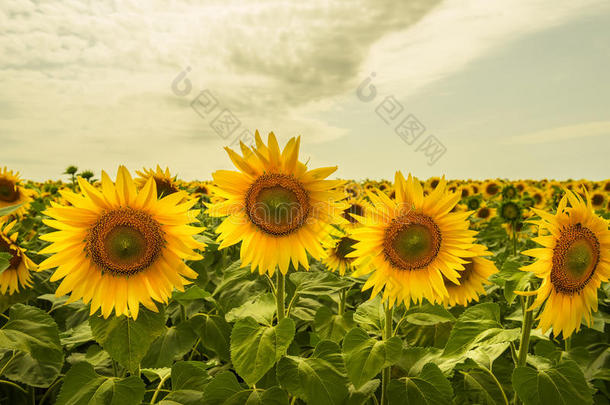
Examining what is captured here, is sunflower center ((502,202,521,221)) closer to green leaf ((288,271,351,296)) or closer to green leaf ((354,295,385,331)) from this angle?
A: green leaf ((354,295,385,331))

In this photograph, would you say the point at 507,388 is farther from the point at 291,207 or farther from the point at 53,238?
the point at 53,238

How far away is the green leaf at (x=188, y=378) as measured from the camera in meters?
2.34

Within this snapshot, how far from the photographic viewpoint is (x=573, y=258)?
222 centimetres

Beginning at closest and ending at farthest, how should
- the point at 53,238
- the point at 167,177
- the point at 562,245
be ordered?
the point at 53,238 < the point at 562,245 < the point at 167,177

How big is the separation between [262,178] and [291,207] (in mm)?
212

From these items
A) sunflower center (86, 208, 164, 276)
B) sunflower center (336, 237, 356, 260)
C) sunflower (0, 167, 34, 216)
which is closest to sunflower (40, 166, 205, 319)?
sunflower center (86, 208, 164, 276)

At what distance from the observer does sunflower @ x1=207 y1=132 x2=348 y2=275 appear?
2174 mm

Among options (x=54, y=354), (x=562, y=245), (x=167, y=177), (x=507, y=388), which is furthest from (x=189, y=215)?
(x=507, y=388)

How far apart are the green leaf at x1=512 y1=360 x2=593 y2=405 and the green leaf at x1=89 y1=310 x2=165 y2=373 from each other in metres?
1.71

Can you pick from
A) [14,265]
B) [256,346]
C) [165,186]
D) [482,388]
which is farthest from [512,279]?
[14,265]

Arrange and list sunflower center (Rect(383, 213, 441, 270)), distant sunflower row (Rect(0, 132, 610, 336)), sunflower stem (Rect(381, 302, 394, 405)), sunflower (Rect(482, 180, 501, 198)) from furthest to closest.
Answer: sunflower (Rect(482, 180, 501, 198))
sunflower center (Rect(383, 213, 441, 270))
sunflower stem (Rect(381, 302, 394, 405))
distant sunflower row (Rect(0, 132, 610, 336))

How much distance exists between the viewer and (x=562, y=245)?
7.27 ft

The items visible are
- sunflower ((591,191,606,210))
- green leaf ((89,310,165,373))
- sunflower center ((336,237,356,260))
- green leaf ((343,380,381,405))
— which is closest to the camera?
green leaf ((89,310,165,373))

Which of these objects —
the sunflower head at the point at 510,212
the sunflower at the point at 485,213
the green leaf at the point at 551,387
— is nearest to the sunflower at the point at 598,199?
the sunflower at the point at 485,213
